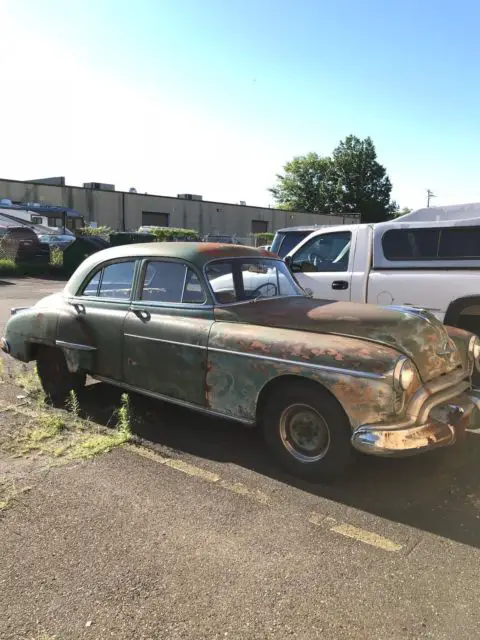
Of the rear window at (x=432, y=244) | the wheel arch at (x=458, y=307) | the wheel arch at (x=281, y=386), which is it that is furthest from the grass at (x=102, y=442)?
the rear window at (x=432, y=244)

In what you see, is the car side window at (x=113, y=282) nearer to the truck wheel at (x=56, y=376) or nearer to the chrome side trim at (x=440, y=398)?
the truck wheel at (x=56, y=376)

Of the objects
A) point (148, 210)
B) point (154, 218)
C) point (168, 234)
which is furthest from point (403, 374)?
point (154, 218)

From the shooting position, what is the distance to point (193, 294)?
4371 millimetres

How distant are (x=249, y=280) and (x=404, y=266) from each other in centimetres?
257

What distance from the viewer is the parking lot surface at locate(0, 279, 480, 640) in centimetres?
240

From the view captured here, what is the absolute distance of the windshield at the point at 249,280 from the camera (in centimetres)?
441

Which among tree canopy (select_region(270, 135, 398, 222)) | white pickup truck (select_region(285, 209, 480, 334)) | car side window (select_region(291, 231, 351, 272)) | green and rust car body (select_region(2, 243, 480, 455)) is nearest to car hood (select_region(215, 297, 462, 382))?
green and rust car body (select_region(2, 243, 480, 455))

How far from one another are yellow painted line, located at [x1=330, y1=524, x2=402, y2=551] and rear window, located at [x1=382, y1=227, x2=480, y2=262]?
3913 millimetres

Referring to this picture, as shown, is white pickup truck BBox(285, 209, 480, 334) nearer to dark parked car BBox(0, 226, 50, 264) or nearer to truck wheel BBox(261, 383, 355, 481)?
truck wheel BBox(261, 383, 355, 481)

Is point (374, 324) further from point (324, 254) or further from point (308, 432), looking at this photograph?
point (324, 254)

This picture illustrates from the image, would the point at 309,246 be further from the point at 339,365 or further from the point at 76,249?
the point at 76,249

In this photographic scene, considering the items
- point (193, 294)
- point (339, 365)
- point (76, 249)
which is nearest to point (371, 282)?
point (193, 294)

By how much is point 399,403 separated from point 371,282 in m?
3.50

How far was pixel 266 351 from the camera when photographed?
3729 millimetres
